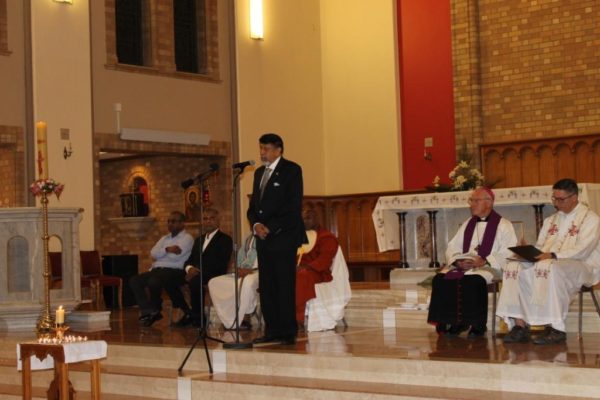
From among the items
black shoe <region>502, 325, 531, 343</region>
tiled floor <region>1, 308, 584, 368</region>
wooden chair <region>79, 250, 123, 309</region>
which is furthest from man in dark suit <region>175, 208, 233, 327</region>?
wooden chair <region>79, 250, 123, 309</region>

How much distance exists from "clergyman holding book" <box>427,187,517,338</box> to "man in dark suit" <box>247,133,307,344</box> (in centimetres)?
116

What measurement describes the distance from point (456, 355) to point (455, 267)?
1.39 meters

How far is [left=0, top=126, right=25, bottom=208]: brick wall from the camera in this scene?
13.1 meters

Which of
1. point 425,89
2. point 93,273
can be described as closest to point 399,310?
point 93,273

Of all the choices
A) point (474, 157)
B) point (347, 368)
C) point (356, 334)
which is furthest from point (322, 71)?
point (347, 368)

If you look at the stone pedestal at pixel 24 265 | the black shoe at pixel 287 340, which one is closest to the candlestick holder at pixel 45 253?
the stone pedestal at pixel 24 265

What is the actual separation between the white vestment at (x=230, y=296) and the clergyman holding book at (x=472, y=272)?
200cm

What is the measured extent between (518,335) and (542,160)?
6662 millimetres

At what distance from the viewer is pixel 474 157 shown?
14.3 m

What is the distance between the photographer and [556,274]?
279 inches

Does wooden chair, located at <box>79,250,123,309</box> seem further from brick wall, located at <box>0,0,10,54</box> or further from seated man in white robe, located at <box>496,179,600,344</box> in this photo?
seated man in white robe, located at <box>496,179,600,344</box>

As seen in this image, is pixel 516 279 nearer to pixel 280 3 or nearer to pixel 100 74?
pixel 100 74

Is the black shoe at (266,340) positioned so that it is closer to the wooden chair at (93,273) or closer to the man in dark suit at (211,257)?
the man in dark suit at (211,257)

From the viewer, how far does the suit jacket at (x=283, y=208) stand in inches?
303
